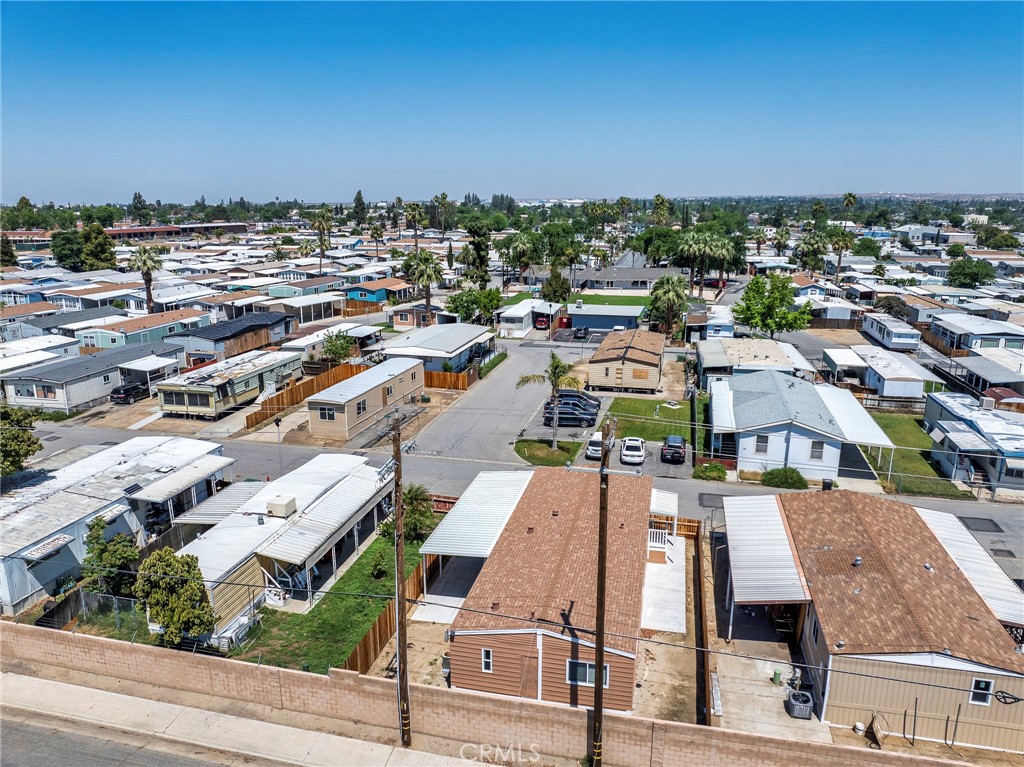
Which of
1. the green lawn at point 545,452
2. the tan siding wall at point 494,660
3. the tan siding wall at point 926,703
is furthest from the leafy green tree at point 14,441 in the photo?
the tan siding wall at point 926,703

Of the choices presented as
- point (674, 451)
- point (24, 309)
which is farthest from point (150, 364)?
point (674, 451)

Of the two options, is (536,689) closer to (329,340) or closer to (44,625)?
(44,625)

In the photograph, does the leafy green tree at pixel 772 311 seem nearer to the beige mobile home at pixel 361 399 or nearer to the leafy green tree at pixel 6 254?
the beige mobile home at pixel 361 399

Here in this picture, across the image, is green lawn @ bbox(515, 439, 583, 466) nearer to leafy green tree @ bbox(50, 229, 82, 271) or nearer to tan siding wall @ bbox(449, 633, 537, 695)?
tan siding wall @ bbox(449, 633, 537, 695)

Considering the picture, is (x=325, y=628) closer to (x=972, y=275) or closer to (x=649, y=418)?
(x=649, y=418)

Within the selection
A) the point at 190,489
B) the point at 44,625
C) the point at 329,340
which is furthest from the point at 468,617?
the point at 329,340
